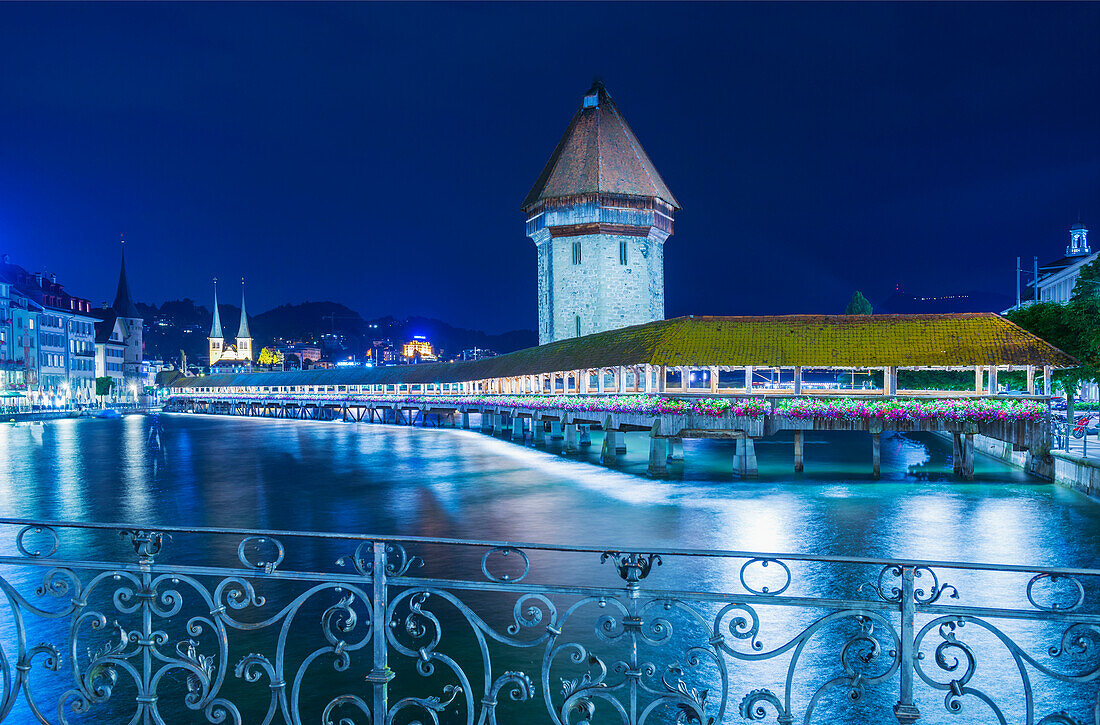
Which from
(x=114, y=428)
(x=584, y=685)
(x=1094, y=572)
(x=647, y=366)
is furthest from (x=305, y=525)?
(x=114, y=428)

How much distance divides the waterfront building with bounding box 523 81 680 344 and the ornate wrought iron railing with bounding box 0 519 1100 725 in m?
32.9

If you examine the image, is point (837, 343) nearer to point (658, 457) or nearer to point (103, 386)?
point (658, 457)

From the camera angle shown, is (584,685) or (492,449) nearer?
(584,685)

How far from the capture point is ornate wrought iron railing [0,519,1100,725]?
12.5 feet

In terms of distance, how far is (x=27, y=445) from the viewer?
43.1m

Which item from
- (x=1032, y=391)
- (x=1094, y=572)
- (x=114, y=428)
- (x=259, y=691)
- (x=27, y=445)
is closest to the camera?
(x=1094, y=572)

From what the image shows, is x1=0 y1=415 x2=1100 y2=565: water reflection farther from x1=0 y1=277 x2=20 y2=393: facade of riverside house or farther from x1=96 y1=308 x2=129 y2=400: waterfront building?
x1=96 y1=308 x2=129 y2=400: waterfront building

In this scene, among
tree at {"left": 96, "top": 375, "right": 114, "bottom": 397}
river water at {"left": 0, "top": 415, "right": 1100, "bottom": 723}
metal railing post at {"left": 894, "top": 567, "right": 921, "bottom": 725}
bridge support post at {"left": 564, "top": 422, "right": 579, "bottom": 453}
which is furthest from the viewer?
tree at {"left": 96, "top": 375, "right": 114, "bottom": 397}

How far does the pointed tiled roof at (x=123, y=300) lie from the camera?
107062 millimetres

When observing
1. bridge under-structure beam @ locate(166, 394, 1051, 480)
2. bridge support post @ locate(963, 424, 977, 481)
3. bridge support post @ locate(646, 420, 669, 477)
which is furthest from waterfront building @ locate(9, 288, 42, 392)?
bridge support post @ locate(963, 424, 977, 481)

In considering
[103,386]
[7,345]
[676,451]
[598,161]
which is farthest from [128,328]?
[676,451]

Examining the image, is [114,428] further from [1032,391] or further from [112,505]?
[1032,391]

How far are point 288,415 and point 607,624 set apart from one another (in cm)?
9055

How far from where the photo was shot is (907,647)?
3613 millimetres
